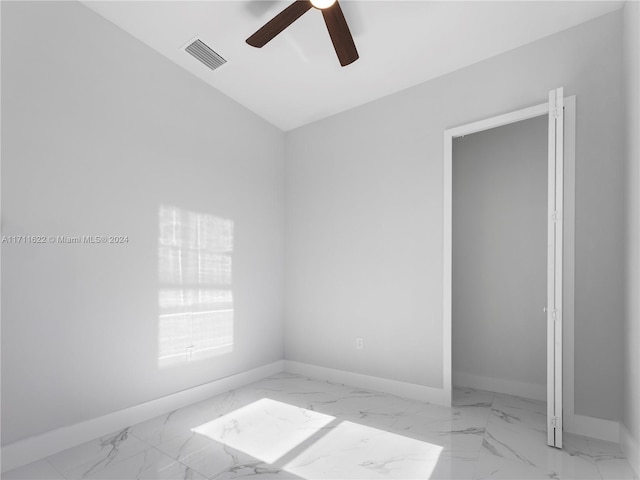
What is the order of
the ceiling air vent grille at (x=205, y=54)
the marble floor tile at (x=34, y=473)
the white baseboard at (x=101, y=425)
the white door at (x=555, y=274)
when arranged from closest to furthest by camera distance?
the marble floor tile at (x=34, y=473) → the white baseboard at (x=101, y=425) → the white door at (x=555, y=274) → the ceiling air vent grille at (x=205, y=54)

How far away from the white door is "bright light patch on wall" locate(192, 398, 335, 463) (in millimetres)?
1416

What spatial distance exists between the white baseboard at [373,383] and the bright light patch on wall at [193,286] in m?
0.85

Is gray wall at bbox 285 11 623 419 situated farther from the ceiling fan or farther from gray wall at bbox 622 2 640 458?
the ceiling fan

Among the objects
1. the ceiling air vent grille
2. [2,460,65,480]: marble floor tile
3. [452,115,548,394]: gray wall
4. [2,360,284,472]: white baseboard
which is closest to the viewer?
[2,460,65,480]: marble floor tile

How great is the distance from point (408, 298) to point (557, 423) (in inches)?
49.6

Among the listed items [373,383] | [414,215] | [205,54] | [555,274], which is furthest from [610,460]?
[205,54]

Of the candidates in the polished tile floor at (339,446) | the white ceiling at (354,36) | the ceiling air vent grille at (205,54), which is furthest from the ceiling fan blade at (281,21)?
the polished tile floor at (339,446)

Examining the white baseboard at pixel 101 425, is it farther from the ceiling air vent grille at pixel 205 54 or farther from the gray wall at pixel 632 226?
the gray wall at pixel 632 226

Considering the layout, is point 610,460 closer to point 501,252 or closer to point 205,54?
point 501,252

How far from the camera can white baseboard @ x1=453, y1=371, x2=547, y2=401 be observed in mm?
2840

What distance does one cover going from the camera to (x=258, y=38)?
206 centimetres

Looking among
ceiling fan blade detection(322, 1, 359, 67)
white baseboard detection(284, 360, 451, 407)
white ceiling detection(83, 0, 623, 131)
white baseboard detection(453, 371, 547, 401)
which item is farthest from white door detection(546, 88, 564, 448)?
ceiling fan blade detection(322, 1, 359, 67)

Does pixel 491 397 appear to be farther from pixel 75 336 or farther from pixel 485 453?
pixel 75 336

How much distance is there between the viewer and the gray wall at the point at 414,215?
7.03 ft
